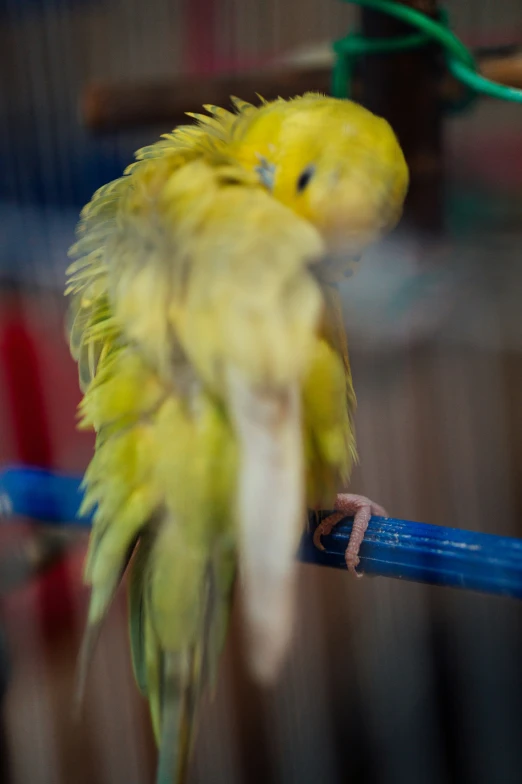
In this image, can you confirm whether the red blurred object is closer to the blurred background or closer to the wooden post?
the blurred background

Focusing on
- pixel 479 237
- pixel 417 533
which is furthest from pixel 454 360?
pixel 417 533

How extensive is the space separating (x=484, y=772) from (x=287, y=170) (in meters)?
0.73

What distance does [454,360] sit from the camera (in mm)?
849

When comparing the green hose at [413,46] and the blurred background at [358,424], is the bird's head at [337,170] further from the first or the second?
the blurred background at [358,424]

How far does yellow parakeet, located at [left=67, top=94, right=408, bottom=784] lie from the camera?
19 cm

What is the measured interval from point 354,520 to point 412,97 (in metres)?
0.32

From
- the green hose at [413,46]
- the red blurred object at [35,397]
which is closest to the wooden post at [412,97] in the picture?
the green hose at [413,46]

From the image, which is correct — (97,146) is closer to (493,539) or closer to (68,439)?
(68,439)

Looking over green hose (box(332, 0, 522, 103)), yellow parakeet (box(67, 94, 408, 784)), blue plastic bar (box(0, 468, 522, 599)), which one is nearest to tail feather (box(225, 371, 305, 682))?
yellow parakeet (box(67, 94, 408, 784))

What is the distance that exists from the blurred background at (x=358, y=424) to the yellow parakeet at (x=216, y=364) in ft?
0.99

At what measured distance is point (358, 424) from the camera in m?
0.59

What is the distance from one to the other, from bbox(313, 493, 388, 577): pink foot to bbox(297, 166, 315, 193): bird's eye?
15cm

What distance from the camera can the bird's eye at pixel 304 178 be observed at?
0.21 m

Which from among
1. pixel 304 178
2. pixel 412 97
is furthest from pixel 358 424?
pixel 304 178
